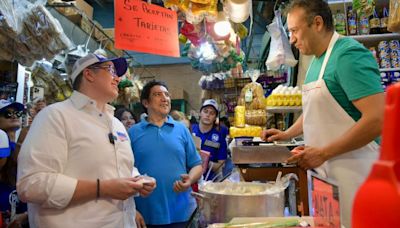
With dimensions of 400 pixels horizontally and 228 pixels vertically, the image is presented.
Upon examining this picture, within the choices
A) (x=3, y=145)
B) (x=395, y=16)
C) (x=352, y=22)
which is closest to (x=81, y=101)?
(x=3, y=145)

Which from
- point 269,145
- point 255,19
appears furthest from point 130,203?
point 255,19

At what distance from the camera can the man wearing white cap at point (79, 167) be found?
1.51m

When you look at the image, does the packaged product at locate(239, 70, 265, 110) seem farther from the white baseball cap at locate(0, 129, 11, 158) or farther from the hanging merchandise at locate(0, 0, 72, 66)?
the white baseball cap at locate(0, 129, 11, 158)

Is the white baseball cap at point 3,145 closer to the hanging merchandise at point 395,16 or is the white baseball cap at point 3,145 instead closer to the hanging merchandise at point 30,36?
the hanging merchandise at point 30,36

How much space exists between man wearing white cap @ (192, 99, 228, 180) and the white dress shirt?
2.75m

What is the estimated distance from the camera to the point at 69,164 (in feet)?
5.30

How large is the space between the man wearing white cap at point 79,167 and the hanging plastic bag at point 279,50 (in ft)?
6.98

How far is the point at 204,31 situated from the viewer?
11.5ft

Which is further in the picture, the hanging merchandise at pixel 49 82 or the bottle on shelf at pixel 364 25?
the hanging merchandise at pixel 49 82

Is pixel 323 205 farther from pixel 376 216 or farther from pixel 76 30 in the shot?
pixel 76 30

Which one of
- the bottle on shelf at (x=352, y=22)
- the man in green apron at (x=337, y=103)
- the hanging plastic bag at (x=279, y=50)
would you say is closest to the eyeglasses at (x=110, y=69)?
the man in green apron at (x=337, y=103)

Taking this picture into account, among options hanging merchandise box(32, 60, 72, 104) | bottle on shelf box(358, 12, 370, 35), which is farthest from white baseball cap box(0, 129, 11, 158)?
bottle on shelf box(358, 12, 370, 35)

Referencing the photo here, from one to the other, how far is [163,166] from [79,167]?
0.98 m

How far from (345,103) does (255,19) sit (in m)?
7.28
